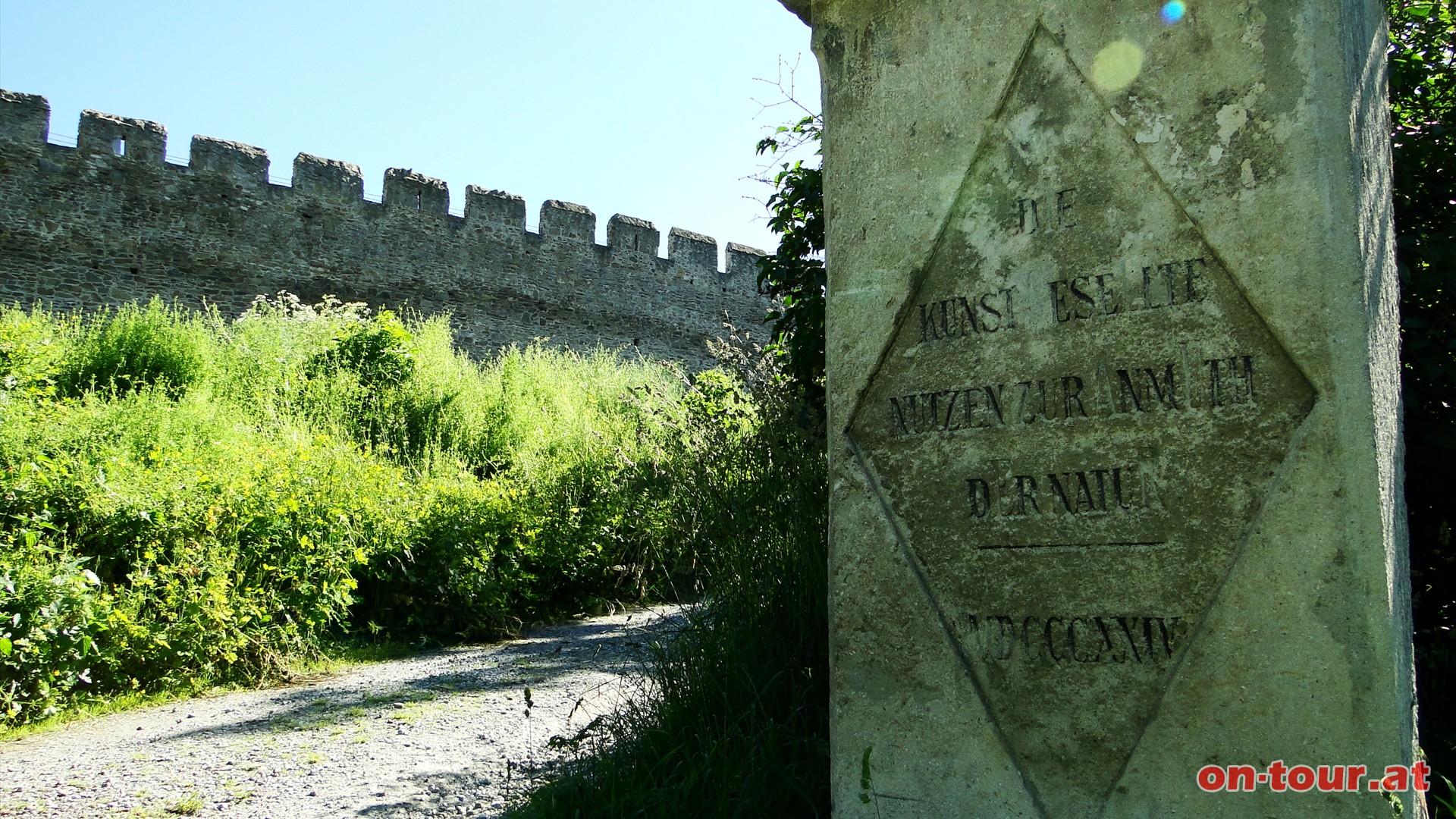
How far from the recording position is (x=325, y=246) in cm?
1572

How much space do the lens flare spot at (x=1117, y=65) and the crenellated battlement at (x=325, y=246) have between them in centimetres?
1546

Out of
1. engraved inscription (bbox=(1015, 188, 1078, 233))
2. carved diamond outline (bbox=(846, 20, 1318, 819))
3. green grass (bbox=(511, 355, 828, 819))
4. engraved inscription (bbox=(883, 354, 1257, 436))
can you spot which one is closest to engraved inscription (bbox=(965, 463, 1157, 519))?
carved diamond outline (bbox=(846, 20, 1318, 819))

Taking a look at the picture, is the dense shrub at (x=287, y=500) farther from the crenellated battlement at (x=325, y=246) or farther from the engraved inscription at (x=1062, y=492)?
the crenellated battlement at (x=325, y=246)

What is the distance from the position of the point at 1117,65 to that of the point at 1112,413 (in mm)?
759

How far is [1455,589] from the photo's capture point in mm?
3047

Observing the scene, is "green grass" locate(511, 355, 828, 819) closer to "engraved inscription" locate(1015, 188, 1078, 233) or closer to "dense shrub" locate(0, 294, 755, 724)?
"dense shrub" locate(0, 294, 755, 724)

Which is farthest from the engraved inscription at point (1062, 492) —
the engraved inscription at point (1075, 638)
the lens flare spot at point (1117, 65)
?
the lens flare spot at point (1117, 65)

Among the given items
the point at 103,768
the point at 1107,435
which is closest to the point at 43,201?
the point at 103,768

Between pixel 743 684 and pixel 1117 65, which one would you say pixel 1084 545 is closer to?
pixel 1117 65

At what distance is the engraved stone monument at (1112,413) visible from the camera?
177 centimetres

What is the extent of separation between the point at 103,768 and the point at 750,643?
2549 millimetres

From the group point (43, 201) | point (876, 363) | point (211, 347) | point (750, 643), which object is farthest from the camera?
point (43, 201)

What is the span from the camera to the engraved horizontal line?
1920 mm

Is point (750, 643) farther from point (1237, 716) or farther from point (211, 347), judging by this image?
point (211, 347)
